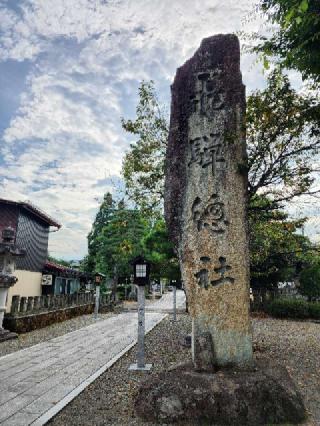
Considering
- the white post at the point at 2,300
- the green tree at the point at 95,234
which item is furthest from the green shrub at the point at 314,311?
the green tree at the point at 95,234

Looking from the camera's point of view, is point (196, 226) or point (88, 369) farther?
point (88, 369)

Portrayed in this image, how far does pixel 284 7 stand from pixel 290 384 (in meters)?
4.54

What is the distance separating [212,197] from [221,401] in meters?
2.72

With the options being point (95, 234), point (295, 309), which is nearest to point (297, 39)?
point (295, 309)

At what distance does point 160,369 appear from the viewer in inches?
257

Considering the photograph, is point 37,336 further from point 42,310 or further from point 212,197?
point 212,197

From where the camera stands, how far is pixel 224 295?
4.79 metres

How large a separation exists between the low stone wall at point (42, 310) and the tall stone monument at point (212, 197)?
7853 mm

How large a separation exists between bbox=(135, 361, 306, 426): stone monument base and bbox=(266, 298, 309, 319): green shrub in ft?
43.2

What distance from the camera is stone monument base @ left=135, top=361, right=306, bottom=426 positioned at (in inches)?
151

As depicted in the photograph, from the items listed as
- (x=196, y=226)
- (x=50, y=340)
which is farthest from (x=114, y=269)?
(x=196, y=226)

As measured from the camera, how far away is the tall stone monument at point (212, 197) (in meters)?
4.71

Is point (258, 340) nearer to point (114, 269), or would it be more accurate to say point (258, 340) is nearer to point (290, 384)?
point (290, 384)

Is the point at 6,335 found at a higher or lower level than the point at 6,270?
lower
